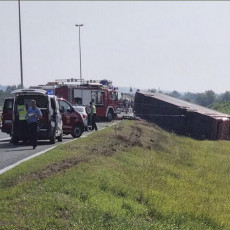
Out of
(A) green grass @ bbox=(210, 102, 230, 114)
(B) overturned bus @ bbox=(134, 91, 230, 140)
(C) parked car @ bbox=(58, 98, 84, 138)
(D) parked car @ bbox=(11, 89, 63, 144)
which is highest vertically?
(D) parked car @ bbox=(11, 89, 63, 144)

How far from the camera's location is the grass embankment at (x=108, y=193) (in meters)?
8.05

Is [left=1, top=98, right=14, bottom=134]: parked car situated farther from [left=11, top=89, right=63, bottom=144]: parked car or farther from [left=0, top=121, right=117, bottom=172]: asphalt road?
[left=11, top=89, right=63, bottom=144]: parked car

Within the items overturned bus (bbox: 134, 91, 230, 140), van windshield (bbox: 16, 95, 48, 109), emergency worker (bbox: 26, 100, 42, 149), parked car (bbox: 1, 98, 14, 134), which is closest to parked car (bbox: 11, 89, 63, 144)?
van windshield (bbox: 16, 95, 48, 109)

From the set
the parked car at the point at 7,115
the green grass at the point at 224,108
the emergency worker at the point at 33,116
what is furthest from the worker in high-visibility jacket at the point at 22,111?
the green grass at the point at 224,108

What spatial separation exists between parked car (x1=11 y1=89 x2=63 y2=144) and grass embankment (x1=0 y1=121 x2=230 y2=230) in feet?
7.20

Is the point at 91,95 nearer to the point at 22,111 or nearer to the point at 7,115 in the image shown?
the point at 7,115

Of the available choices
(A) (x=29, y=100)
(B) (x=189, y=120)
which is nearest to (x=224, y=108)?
(B) (x=189, y=120)

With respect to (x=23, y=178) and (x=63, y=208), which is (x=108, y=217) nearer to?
(x=63, y=208)

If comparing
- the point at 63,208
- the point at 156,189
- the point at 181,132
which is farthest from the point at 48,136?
the point at 181,132

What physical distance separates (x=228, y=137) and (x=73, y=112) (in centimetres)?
1232

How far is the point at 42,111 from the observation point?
Answer: 63.6 feet

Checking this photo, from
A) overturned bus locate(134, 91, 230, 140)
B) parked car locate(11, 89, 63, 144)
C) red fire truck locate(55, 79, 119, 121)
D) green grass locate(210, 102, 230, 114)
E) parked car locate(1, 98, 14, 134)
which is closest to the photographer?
parked car locate(11, 89, 63, 144)

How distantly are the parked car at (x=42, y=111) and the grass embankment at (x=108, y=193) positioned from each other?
2195mm

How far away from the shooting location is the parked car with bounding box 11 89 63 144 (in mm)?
19125
